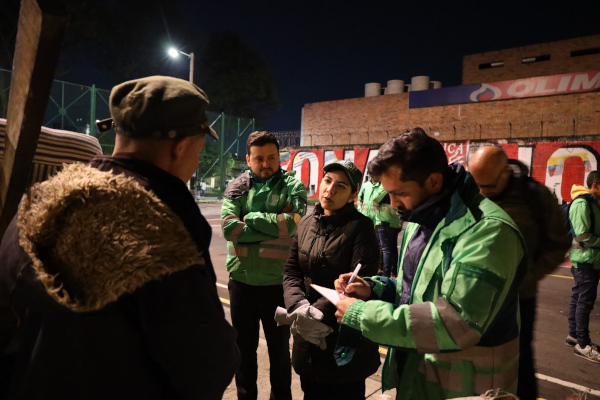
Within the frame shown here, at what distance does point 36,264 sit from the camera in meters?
1.02

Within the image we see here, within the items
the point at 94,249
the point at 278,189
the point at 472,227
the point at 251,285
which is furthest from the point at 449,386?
the point at 278,189

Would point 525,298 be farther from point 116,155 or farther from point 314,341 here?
point 116,155

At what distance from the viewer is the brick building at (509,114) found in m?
14.6

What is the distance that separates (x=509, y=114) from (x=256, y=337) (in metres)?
26.3

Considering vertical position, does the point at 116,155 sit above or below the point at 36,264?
above

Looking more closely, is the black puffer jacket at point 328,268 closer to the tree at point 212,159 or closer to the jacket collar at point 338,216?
the jacket collar at point 338,216

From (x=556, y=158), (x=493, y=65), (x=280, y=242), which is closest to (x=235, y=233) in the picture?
(x=280, y=242)

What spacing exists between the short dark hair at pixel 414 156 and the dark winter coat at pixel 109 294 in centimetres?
102

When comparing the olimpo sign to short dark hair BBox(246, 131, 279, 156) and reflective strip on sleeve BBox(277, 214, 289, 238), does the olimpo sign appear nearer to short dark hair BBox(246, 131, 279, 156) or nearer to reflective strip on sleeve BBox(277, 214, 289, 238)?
short dark hair BBox(246, 131, 279, 156)

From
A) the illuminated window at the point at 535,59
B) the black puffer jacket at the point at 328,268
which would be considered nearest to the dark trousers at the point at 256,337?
the black puffer jacket at the point at 328,268

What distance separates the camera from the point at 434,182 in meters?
1.79

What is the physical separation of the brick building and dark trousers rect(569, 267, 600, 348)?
37.3ft

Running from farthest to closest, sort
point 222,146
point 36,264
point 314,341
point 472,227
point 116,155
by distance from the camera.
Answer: point 222,146 < point 314,341 < point 472,227 < point 116,155 < point 36,264

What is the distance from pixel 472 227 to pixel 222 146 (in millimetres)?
25672
